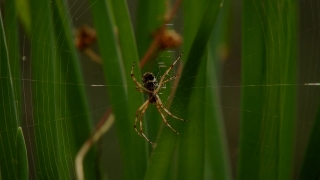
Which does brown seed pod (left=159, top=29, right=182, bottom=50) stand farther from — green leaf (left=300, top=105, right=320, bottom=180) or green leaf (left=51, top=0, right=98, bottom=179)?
green leaf (left=300, top=105, right=320, bottom=180)

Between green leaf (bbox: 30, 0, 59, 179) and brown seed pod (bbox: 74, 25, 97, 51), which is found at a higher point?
brown seed pod (bbox: 74, 25, 97, 51)

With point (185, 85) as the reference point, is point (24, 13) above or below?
above

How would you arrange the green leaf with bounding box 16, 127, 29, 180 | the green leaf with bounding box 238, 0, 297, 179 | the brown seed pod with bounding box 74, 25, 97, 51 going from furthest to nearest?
the brown seed pod with bounding box 74, 25, 97, 51
the green leaf with bounding box 238, 0, 297, 179
the green leaf with bounding box 16, 127, 29, 180

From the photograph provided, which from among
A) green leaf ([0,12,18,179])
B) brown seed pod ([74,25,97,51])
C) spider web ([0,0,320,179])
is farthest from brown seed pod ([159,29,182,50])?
green leaf ([0,12,18,179])

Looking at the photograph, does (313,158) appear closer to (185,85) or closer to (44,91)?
(185,85)

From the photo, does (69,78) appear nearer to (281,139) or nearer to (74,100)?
(74,100)

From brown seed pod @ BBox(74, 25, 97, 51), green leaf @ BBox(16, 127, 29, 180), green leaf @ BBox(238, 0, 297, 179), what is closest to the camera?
green leaf @ BBox(16, 127, 29, 180)

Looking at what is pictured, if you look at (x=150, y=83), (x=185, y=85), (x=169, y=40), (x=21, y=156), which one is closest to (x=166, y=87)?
(x=150, y=83)

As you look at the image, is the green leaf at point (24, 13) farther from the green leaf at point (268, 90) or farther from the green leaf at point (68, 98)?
the green leaf at point (268, 90)
